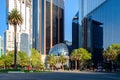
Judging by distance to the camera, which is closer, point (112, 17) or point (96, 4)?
point (112, 17)

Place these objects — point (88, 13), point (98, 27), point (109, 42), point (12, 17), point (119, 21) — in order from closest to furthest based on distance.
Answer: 1. point (12, 17)
2. point (119, 21)
3. point (109, 42)
4. point (98, 27)
5. point (88, 13)

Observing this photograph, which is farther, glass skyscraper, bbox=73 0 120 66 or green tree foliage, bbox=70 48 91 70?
green tree foliage, bbox=70 48 91 70

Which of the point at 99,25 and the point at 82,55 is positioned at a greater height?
the point at 99,25

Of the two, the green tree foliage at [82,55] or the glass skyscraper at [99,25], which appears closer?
the glass skyscraper at [99,25]

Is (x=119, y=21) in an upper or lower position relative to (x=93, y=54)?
upper

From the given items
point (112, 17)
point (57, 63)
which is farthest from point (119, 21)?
point (57, 63)

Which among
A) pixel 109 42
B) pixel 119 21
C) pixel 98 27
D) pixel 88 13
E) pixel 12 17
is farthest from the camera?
pixel 88 13

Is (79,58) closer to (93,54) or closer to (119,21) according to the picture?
(93,54)

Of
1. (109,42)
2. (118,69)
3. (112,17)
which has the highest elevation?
(112,17)

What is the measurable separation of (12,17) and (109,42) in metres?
68.4

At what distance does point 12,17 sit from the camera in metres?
100

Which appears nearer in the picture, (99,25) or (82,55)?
(82,55)

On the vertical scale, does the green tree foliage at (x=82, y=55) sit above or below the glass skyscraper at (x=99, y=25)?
below

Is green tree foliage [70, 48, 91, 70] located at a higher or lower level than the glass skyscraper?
lower
